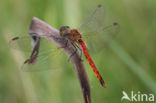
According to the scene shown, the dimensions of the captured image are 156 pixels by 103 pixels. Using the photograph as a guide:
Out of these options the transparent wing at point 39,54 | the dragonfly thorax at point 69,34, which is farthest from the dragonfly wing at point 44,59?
the dragonfly thorax at point 69,34

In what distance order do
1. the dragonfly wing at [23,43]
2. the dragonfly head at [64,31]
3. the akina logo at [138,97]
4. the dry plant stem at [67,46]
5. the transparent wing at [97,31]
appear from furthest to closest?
the akina logo at [138,97] → the transparent wing at [97,31] → the dragonfly wing at [23,43] → the dragonfly head at [64,31] → the dry plant stem at [67,46]

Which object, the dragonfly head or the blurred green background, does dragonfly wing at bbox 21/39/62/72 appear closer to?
the blurred green background

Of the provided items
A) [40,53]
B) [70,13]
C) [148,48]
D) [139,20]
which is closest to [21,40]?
[40,53]

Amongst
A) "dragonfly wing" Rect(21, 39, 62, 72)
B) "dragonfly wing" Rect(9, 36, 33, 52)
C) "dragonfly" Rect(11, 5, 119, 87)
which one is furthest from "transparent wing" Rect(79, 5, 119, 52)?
"dragonfly wing" Rect(9, 36, 33, 52)

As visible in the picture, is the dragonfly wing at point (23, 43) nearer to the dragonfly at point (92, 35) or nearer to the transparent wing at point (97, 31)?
the dragonfly at point (92, 35)

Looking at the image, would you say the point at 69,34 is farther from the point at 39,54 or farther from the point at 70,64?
the point at 70,64

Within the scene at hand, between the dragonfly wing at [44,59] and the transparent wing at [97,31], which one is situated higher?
the transparent wing at [97,31]

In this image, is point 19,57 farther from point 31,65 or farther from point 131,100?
point 131,100
